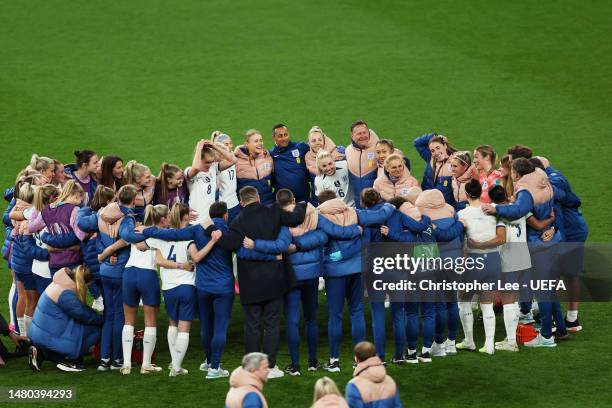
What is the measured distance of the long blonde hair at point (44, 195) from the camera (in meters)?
12.1

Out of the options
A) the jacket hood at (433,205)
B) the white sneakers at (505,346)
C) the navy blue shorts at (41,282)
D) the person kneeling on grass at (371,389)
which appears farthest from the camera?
the navy blue shorts at (41,282)

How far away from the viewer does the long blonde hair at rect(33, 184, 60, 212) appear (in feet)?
39.8

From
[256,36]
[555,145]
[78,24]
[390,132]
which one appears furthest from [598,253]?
[78,24]

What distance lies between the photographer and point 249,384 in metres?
8.51

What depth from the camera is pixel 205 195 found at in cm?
1322

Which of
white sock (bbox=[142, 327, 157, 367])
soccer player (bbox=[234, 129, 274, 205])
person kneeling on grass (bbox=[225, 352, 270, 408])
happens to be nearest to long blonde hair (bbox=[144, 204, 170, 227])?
white sock (bbox=[142, 327, 157, 367])

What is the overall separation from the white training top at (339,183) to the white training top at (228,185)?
98 cm

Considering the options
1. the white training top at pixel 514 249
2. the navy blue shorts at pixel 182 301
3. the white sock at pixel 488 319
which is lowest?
the white sock at pixel 488 319

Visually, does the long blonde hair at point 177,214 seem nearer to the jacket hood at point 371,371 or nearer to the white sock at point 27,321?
the white sock at point 27,321

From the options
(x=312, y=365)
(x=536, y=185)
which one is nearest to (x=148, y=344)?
(x=312, y=365)

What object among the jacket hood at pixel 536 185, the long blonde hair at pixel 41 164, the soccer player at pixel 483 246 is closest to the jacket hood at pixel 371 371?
the soccer player at pixel 483 246

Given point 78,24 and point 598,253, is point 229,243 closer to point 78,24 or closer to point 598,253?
point 598,253

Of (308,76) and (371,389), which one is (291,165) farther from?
(308,76)
